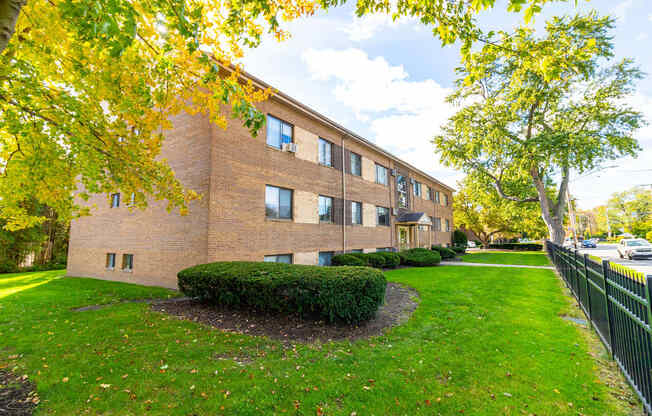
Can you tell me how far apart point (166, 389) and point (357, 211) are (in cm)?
1524

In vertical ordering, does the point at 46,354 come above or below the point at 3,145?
below

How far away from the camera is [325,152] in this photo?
52.5ft

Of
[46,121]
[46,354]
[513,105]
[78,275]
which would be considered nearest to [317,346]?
[46,354]

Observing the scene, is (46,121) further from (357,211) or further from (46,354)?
(357,211)

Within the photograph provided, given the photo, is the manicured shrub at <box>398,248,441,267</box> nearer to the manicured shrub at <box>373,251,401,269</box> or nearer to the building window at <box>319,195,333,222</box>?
the manicured shrub at <box>373,251,401,269</box>

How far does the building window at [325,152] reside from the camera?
51.3ft

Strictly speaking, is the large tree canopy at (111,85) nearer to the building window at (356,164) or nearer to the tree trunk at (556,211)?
the building window at (356,164)

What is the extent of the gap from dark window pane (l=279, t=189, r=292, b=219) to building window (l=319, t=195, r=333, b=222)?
222 centimetres

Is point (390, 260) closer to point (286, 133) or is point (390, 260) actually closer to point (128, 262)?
point (286, 133)

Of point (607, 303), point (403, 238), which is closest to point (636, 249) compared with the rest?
point (403, 238)

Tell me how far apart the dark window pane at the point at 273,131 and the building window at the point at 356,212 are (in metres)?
6.65

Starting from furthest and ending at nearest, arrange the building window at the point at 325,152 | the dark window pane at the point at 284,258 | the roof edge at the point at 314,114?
the building window at the point at 325,152
the dark window pane at the point at 284,258
the roof edge at the point at 314,114

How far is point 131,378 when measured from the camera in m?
4.04

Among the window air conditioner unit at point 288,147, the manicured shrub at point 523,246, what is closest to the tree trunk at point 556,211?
the window air conditioner unit at point 288,147
